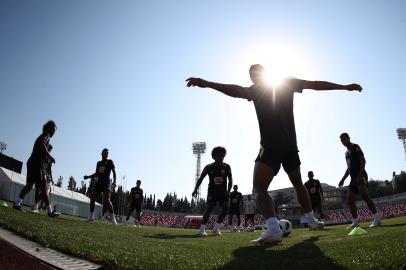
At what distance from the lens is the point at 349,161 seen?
9414 mm

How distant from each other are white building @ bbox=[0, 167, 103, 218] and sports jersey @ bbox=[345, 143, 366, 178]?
119ft

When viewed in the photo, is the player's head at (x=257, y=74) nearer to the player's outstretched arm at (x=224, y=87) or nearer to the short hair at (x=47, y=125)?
the player's outstretched arm at (x=224, y=87)

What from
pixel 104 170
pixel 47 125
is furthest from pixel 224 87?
pixel 104 170

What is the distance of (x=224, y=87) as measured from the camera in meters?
4.59

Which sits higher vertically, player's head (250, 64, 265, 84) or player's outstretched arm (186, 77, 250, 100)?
player's head (250, 64, 265, 84)

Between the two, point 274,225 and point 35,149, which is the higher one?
point 35,149

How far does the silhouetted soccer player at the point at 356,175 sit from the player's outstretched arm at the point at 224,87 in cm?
564

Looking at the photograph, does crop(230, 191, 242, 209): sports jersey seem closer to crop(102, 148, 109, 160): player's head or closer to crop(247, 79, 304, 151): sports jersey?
crop(102, 148, 109, 160): player's head

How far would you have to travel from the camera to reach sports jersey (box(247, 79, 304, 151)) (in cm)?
464

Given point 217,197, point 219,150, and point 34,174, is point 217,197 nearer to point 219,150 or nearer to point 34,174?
point 219,150

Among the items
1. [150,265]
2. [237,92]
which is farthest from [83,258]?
[237,92]

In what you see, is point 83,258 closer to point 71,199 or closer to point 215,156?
point 215,156

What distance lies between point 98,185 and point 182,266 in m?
9.88

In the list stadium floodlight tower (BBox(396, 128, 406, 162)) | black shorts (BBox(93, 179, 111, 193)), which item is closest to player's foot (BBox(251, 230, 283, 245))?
black shorts (BBox(93, 179, 111, 193))
